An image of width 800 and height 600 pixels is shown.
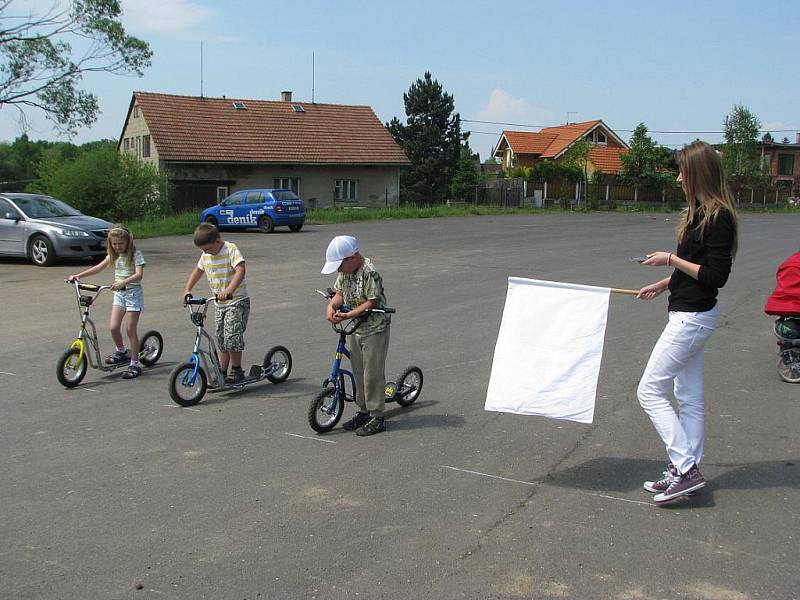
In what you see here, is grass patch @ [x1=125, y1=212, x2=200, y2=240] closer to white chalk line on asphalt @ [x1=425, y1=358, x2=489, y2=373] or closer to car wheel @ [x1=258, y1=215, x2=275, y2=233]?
car wheel @ [x1=258, y1=215, x2=275, y2=233]

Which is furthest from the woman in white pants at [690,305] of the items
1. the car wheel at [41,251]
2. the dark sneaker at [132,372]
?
the car wheel at [41,251]


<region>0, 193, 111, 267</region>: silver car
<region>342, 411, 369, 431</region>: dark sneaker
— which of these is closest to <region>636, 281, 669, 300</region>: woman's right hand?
<region>342, 411, 369, 431</region>: dark sneaker

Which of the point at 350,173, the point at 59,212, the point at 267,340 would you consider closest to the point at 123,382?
the point at 267,340

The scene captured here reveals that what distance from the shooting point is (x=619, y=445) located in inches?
A: 231

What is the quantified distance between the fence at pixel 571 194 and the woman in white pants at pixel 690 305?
48886 mm

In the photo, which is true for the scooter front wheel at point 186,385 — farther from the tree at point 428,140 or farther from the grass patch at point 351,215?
the tree at point 428,140

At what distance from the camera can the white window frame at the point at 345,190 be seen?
1994 inches

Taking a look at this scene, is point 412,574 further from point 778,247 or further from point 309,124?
point 309,124

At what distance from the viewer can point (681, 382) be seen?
190 inches

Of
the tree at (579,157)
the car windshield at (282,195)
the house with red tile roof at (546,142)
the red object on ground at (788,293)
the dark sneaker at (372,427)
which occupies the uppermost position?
the house with red tile roof at (546,142)

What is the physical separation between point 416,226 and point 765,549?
30.1 meters

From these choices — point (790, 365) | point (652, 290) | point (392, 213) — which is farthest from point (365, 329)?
point (392, 213)

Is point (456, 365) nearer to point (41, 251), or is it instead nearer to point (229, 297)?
point (229, 297)

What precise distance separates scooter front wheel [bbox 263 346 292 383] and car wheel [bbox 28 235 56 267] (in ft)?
41.0
